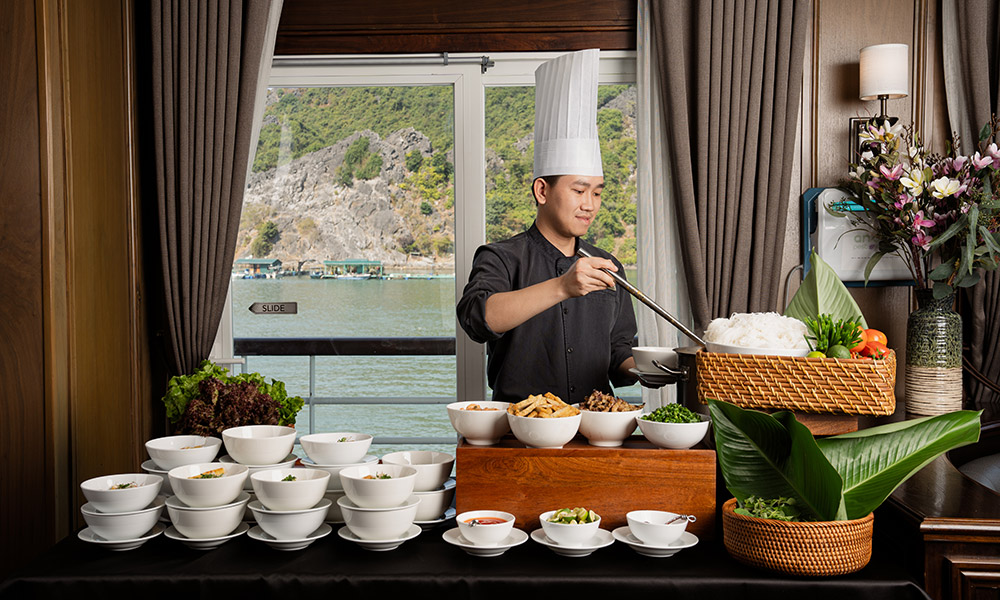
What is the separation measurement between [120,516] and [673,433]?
1037 mm

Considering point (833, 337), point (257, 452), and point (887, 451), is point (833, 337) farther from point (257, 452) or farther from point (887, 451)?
point (257, 452)

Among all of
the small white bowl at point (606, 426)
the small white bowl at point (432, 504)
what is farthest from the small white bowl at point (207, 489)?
the small white bowl at point (606, 426)

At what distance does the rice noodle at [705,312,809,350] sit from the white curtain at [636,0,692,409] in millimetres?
1395

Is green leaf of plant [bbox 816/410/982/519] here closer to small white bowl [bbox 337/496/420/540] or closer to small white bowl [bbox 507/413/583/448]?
small white bowl [bbox 507/413/583/448]

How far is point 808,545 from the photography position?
1260mm

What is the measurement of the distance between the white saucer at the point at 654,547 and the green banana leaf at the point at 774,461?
124 mm

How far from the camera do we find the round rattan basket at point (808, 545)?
1.26m

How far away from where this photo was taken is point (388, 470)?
1483mm

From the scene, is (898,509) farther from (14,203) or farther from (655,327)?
(14,203)

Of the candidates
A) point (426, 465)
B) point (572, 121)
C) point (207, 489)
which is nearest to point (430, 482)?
point (426, 465)

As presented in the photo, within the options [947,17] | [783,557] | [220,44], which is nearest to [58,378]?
[220,44]

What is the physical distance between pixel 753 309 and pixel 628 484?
1640mm

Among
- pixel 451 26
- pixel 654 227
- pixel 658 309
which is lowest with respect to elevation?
pixel 658 309

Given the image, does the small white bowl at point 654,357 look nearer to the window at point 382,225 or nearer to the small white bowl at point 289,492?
the small white bowl at point 289,492
